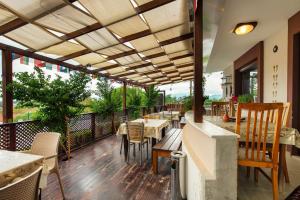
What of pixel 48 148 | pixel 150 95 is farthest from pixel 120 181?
pixel 150 95

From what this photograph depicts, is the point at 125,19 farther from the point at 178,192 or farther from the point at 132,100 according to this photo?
the point at 132,100

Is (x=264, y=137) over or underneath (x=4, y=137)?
over

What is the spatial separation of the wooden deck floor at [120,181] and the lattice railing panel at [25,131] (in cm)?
92

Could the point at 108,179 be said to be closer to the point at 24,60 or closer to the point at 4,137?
the point at 4,137

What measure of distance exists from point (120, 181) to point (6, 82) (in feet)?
9.41

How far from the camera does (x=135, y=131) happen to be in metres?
3.89

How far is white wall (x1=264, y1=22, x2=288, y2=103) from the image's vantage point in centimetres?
397

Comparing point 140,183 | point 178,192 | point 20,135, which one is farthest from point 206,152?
point 20,135

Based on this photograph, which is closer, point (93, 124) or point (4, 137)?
point (4, 137)

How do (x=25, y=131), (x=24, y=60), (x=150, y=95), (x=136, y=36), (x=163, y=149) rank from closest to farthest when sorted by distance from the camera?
1. (x=163, y=149)
2. (x=25, y=131)
3. (x=24, y=60)
4. (x=136, y=36)
5. (x=150, y=95)

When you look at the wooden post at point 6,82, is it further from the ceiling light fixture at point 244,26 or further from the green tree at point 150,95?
the green tree at point 150,95

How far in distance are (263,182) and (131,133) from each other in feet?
8.16

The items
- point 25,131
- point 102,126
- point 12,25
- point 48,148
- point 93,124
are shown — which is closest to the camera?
point 48,148

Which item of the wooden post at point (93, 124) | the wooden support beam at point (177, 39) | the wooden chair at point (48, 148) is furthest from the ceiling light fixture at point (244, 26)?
the wooden post at point (93, 124)
